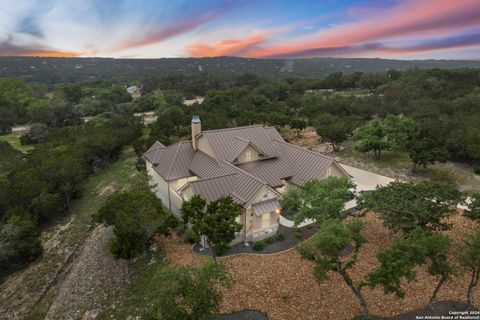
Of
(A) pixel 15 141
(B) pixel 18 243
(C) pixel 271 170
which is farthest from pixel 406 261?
(A) pixel 15 141

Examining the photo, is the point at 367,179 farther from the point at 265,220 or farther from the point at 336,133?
the point at 265,220

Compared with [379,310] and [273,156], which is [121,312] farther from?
[273,156]

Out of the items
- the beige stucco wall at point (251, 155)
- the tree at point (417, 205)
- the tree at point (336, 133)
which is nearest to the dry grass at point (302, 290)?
the tree at point (417, 205)

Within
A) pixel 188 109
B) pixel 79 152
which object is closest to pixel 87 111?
pixel 188 109

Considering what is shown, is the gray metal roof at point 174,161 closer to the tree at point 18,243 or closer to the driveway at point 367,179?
the tree at point 18,243

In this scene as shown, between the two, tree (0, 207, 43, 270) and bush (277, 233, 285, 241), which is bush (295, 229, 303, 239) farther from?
tree (0, 207, 43, 270)

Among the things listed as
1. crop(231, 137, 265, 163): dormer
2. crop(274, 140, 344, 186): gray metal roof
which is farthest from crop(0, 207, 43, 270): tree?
crop(274, 140, 344, 186): gray metal roof
